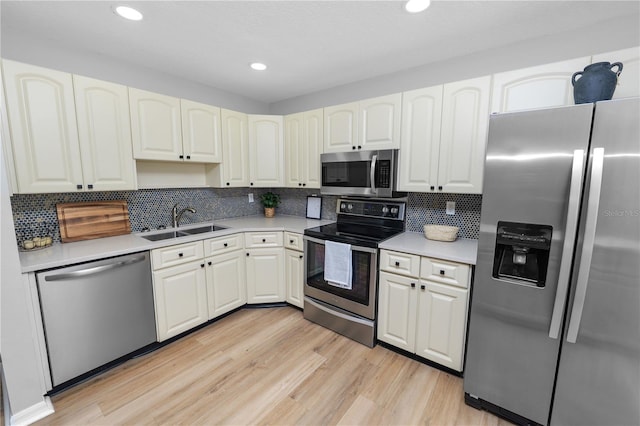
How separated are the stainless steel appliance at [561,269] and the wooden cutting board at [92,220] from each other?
2876mm

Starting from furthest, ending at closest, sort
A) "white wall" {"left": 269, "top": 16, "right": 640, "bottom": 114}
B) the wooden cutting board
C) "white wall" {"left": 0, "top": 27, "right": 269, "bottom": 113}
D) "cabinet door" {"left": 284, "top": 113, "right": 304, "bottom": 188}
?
"cabinet door" {"left": 284, "top": 113, "right": 304, "bottom": 188} → the wooden cutting board → "white wall" {"left": 0, "top": 27, "right": 269, "bottom": 113} → "white wall" {"left": 269, "top": 16, "right": 640, "bottom": 114}

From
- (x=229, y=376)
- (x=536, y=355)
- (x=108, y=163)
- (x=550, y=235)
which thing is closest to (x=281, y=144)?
(x=108, y=163)

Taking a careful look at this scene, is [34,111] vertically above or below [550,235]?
above

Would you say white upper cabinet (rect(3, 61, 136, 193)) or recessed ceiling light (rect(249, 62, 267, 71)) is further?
recessed ceiling light (rect(249, 62, 267, 71))

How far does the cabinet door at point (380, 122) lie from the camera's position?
7.54ft

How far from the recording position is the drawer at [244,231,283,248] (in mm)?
2750

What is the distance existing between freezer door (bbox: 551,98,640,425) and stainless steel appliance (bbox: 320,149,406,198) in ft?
4.13

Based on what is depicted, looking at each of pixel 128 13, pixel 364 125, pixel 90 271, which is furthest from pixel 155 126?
pixel 364 125

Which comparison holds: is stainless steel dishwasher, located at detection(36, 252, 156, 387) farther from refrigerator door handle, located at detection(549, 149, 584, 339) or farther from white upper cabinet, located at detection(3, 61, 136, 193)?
refrigerator door handle, located at detection(549, 149, 584, 339)

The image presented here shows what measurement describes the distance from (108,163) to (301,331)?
2158 millimetres

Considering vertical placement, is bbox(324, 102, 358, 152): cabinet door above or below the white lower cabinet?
above

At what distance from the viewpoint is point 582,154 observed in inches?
49.8

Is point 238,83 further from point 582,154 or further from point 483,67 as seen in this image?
point 582,154

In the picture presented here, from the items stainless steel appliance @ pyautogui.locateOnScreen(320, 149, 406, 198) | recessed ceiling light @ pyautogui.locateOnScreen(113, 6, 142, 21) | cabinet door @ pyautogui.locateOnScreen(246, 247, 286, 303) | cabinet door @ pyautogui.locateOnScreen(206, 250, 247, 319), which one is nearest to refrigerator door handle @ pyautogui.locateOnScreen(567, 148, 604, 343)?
stainless steel appliance @ pyautogui.locateOnScreen(320, 149, 406, 198)
